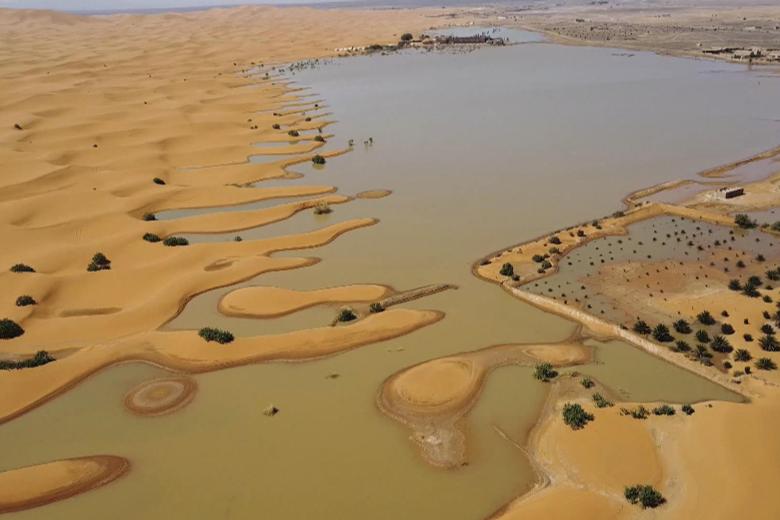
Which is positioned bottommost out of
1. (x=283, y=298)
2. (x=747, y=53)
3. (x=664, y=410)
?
(x=664, y=410)

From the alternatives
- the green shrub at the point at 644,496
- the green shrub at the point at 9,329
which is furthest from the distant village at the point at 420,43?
the green shrub at the point at 644,496

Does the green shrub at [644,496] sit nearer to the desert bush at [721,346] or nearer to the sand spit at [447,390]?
the sand spit at [447,390]

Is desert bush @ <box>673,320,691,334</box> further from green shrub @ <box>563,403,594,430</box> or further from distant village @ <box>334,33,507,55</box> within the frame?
distant village @ <box>334,33,507,55</box>

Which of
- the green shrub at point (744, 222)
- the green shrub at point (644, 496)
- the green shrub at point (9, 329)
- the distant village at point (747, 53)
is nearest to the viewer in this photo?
the green shrub at point (644, 496)

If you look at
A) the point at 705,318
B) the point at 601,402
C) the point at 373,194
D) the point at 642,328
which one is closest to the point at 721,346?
the point at 705,318

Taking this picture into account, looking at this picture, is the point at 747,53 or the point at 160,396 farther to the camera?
the point at 747,53

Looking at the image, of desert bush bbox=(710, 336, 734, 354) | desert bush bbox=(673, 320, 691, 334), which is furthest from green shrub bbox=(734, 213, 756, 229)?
desert bush bbox=(710, 336, 734, 354)

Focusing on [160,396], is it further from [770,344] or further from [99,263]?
[770,344]
